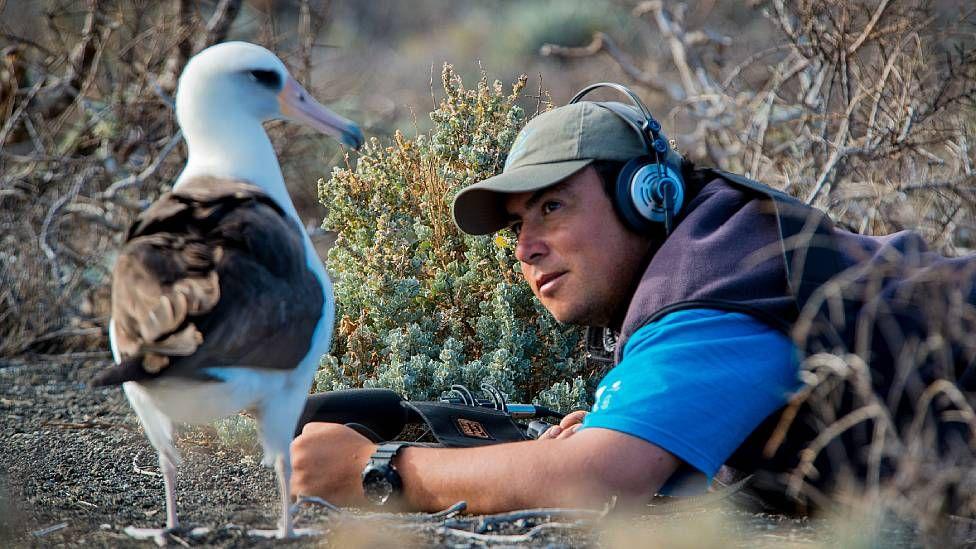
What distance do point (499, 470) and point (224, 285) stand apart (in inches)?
37.6

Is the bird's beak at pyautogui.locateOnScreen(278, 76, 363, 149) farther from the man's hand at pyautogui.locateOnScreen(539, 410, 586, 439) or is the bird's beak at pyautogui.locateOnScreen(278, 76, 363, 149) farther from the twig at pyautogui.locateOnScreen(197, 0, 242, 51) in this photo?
the twig at pyautogui.locateOnScreen(197, 0, 242, 51)

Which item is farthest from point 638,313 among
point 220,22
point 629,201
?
point 220,22

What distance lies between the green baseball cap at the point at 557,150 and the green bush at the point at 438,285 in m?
0.83

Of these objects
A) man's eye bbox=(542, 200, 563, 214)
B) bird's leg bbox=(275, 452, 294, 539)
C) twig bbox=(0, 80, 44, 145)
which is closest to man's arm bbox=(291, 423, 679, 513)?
bird's leg bbox=(275, 452, 294, 539)

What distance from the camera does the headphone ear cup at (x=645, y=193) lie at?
325 centimetres

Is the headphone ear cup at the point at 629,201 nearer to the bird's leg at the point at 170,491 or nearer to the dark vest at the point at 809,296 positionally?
the dark vest at the point at 809,296

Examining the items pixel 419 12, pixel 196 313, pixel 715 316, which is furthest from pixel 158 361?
pixel 419 12

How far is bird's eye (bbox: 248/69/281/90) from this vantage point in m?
2.88

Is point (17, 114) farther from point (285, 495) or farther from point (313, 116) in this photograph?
point (285, 495)

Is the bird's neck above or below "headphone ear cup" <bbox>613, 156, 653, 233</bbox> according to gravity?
above

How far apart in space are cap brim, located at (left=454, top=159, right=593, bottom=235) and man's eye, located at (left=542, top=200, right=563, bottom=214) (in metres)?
0.09

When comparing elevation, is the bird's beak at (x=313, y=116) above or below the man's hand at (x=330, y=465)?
above

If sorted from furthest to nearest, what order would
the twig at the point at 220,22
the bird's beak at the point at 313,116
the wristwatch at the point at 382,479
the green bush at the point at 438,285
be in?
the twig at the point at 220,22 < the green bush at the point at 438,285 < the wristwatch at the point at 382,479 < the bird's beak at the point at 313,116

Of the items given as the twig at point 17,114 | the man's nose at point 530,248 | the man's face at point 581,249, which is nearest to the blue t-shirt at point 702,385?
the man's face at point 581,249
